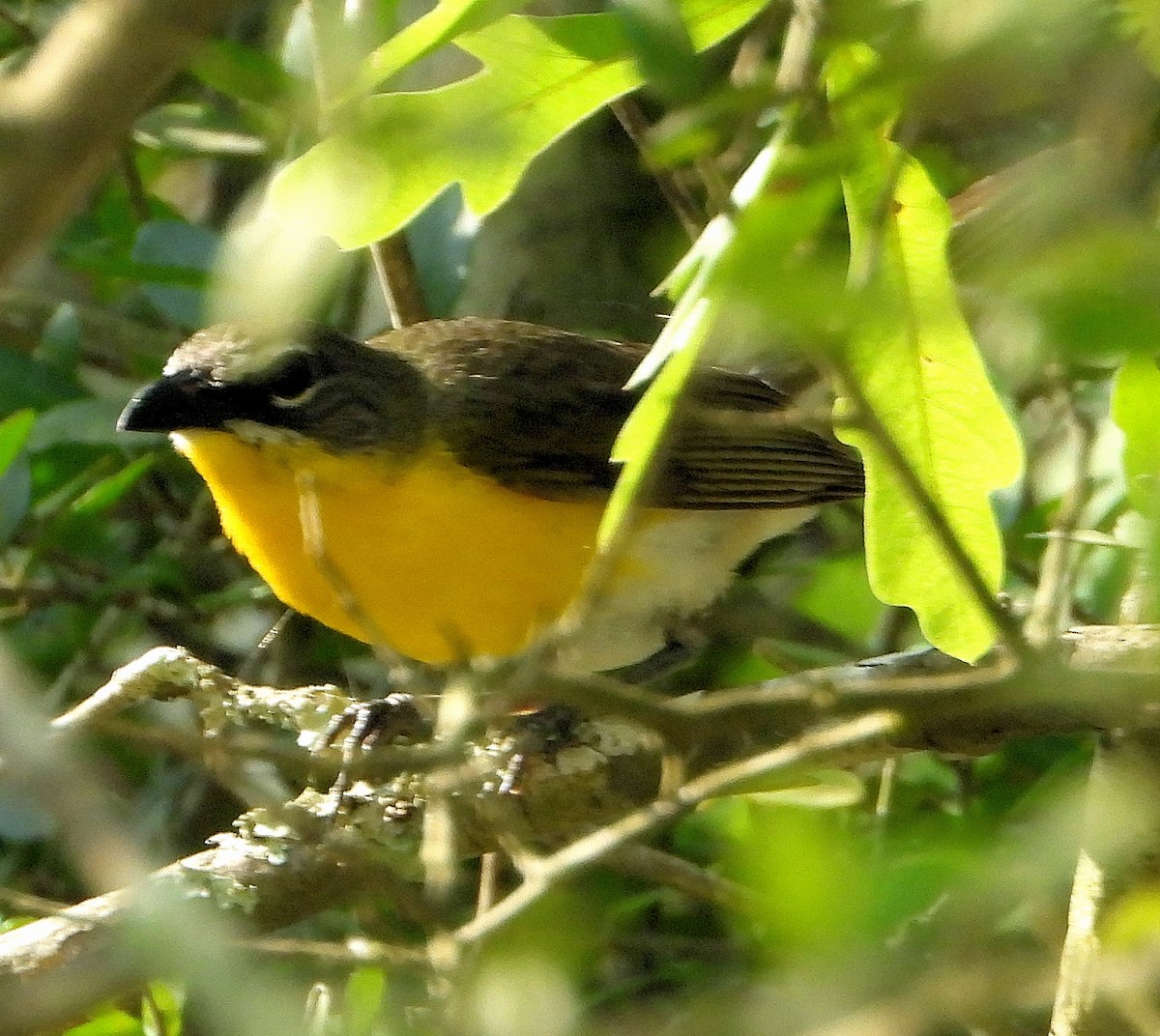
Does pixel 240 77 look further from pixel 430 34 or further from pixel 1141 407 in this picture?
pixel 1141 407

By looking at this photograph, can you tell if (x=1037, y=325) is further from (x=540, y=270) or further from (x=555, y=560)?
(x=540, y=270)

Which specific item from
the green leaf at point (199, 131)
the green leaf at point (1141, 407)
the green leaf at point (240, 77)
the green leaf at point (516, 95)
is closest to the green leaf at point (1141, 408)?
the green leaf at point (1141, 407)

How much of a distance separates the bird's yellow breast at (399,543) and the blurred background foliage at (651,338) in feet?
1.29

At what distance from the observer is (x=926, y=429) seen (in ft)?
7.44

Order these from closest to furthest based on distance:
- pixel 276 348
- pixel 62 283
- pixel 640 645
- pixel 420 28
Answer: pixel 420 28 < pixel 276 348 < pixel 640 645 < pixel 62 283

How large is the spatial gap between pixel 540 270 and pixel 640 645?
3.97 feet

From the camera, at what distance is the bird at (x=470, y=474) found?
4.17 m

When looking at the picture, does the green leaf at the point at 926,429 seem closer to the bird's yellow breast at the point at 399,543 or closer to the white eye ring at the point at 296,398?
the bird's yellow breast at the point at 399,543

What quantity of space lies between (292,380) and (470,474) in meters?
0.52

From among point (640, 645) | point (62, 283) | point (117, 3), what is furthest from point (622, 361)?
point (117, 3)

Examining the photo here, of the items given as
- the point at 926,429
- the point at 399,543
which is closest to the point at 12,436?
the point at 399,543

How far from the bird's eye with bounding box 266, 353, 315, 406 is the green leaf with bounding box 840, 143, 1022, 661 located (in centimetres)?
228

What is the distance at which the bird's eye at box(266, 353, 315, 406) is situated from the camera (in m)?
4.38

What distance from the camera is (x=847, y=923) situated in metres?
1.34
